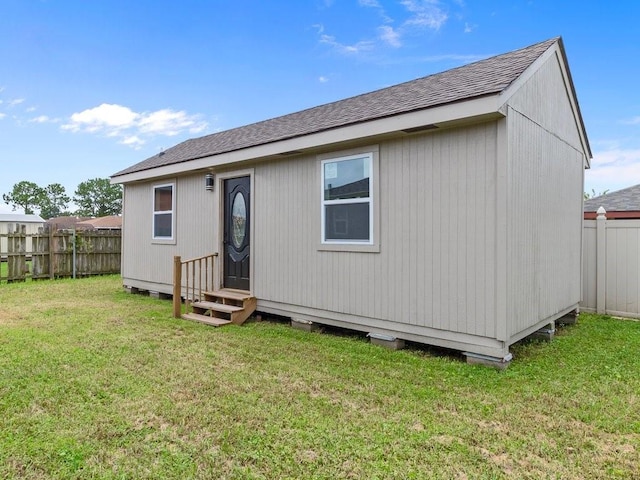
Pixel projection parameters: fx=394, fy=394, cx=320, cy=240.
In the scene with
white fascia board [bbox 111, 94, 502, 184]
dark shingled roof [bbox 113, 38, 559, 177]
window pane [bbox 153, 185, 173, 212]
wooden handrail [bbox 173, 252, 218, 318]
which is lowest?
wooden handrail [bbox 173, 252, 218, 318]

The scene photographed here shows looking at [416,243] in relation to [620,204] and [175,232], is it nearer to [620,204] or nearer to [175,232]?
[175,232]

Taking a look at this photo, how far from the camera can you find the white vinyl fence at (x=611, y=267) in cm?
631

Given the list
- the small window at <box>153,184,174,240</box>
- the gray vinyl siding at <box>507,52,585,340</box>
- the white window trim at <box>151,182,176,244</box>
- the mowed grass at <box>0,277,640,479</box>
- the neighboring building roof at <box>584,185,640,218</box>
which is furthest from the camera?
the neighboring building roof at <box>584,185,640,218</box>

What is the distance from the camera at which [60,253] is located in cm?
1154

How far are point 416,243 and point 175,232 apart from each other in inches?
203

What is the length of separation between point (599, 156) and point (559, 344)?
17.5 metres

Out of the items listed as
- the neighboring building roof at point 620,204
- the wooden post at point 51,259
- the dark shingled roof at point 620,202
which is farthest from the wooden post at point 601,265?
the wooden post at point 51,259

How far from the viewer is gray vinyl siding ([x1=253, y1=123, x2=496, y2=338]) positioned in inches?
157

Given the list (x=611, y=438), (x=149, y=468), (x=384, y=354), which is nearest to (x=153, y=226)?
(x=384, y=354)

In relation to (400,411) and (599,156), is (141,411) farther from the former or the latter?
(599,156)

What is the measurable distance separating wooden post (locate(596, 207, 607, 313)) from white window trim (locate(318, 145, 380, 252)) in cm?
443

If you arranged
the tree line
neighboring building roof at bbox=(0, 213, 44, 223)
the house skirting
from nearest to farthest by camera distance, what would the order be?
the house skirting < neighboring building roof at bbox=(0, 213, 44, 223) < the tree line

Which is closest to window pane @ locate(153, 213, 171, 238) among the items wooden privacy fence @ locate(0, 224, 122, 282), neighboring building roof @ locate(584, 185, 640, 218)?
wooden privacy fence @ locate(0, 224, 122, 282)

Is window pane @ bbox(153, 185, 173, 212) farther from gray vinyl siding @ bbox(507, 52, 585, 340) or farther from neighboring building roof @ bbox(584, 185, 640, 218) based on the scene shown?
neighboring building roof @ bbox(584, 185, 640, 218)
